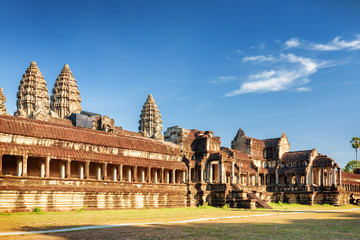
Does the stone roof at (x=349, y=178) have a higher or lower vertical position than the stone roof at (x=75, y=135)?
lower

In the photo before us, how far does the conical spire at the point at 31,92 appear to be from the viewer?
109500 millimetres

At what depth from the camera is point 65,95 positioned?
396 feet

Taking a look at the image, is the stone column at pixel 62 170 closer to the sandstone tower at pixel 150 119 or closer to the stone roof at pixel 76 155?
the stone roof at pixel 76 155

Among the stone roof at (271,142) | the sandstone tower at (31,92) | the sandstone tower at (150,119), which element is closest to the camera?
the stone roof at (271,142)

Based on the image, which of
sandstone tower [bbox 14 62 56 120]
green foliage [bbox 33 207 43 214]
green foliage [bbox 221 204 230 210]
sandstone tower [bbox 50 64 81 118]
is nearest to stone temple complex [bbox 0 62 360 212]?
green foliage [bbox 33 207 43 214]

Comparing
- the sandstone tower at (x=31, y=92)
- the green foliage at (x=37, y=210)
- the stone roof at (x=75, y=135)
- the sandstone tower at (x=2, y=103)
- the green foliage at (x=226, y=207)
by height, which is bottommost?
the green foliage at (x=226, y=207)

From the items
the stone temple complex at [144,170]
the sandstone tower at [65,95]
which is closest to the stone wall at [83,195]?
the stone temple complex at [144,170]

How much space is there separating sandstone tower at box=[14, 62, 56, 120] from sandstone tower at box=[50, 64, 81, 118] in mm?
6614

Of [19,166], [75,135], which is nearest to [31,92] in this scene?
[75,135]

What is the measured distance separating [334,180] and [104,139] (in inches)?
1680

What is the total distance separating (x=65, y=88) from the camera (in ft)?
398

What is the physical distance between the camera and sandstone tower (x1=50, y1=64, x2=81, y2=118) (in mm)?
120000

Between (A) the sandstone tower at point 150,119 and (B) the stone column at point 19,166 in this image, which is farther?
(A) the sandstone tower at point 150,119

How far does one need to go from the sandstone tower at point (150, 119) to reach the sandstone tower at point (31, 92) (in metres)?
36.5
